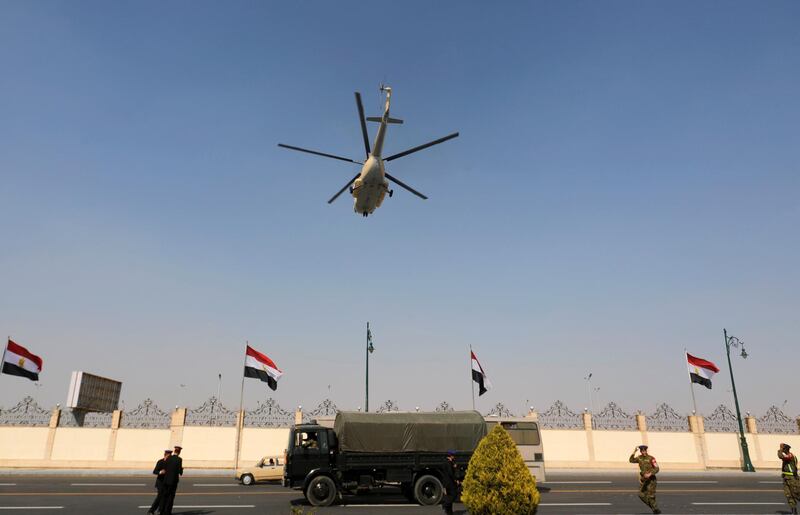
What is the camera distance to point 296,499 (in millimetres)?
16922

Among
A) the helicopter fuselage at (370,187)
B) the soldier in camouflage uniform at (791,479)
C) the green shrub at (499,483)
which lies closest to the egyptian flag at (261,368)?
the helicopter fuselage at (370,187)

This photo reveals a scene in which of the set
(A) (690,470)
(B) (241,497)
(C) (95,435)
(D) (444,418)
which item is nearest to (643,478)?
(D) (444,418)

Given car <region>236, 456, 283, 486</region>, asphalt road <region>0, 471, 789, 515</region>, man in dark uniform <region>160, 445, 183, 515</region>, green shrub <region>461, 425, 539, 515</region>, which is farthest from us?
car <region>236, 456, 283, 486</region>

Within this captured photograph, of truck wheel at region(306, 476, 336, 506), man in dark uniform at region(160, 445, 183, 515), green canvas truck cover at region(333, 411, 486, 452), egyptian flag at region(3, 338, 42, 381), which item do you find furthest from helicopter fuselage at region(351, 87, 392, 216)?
egyptian flag at region(3, 338, 42, 381)

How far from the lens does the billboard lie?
3341cm

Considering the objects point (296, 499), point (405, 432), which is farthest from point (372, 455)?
point (296, 499)

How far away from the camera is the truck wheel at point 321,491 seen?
15406 millimetres

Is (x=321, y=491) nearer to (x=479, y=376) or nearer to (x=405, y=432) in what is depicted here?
(x=405, y=432)

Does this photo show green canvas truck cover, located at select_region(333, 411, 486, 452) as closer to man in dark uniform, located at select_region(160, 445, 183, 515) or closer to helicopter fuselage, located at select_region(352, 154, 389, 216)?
man in dark uniform, located at select_region(160, 445, 183, 515)

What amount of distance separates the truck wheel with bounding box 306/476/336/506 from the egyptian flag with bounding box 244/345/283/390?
1670 centimetres

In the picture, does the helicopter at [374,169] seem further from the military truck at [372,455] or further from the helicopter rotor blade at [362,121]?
the military truck at [372,455]

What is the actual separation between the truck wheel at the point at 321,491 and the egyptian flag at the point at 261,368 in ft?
54.8

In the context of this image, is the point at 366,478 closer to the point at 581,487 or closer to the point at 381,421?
the point at 381,421

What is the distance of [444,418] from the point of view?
17.0 m
